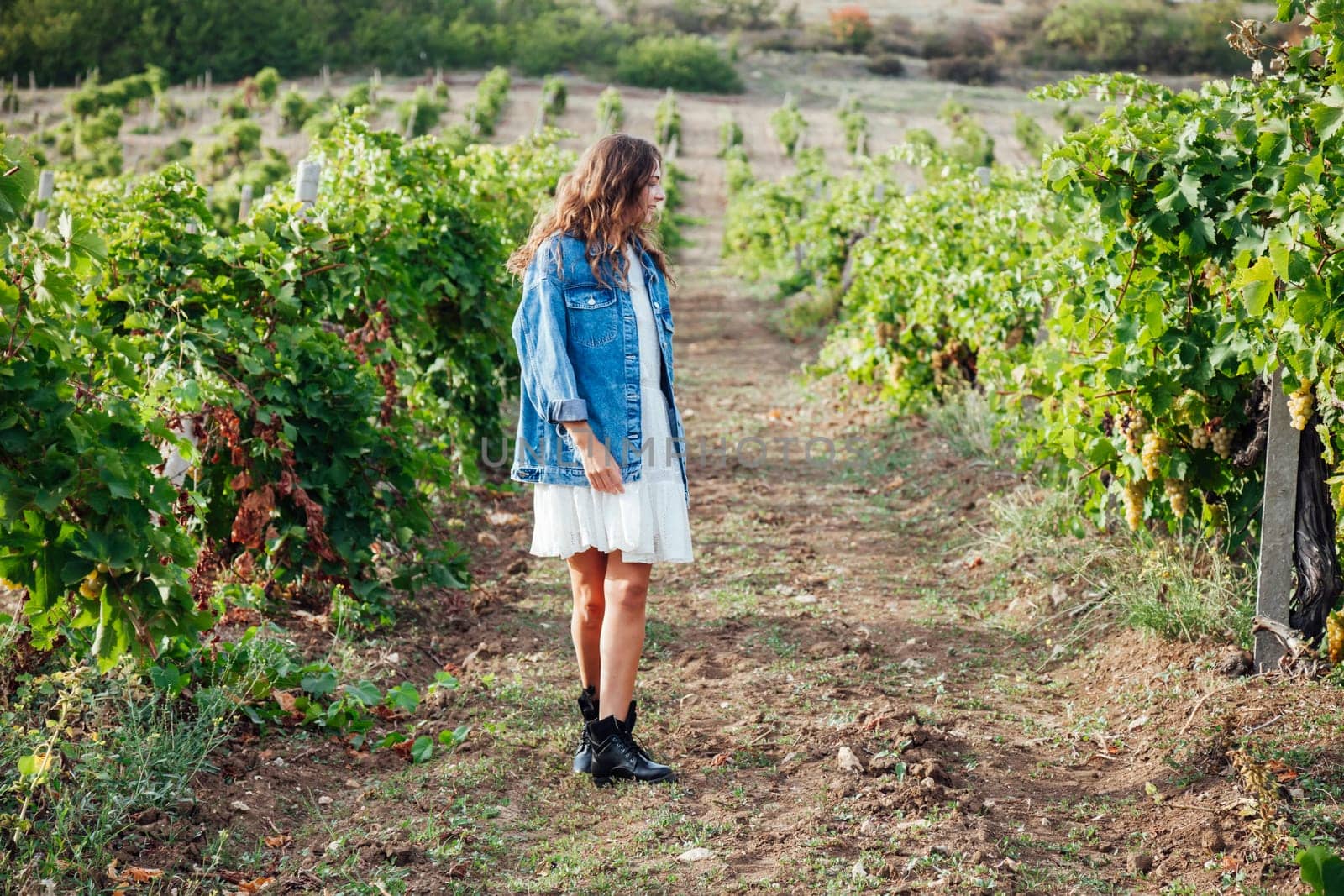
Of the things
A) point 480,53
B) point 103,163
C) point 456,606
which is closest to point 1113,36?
point 480,53

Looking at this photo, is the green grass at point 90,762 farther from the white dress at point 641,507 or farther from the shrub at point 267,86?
Answer: the shrub at point 267,86

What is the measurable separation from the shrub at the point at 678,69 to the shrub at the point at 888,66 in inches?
314

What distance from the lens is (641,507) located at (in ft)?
10.5

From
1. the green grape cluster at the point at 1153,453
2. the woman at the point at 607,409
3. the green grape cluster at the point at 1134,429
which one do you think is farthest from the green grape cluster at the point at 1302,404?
the woman at the point at 607,409

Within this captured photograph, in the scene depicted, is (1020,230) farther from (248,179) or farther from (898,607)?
(248,179)

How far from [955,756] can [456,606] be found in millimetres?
2314

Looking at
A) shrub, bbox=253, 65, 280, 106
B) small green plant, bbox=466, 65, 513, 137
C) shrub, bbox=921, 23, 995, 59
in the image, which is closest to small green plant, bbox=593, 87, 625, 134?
small green plant, bbox=466, 65, 513, 137

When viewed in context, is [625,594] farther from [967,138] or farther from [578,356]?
[967,138]

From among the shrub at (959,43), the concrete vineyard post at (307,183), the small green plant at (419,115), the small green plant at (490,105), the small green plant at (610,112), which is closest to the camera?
the concrete vineyard post at (307,183)

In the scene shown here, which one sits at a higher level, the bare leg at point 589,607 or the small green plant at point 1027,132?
the small green plant at point 1027,132

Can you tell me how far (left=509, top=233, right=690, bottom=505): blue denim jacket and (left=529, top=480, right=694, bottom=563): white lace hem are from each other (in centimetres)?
4

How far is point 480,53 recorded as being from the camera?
193 feet

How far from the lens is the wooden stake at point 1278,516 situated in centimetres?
377

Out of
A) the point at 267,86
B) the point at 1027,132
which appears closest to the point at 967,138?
the point at 1027,132
